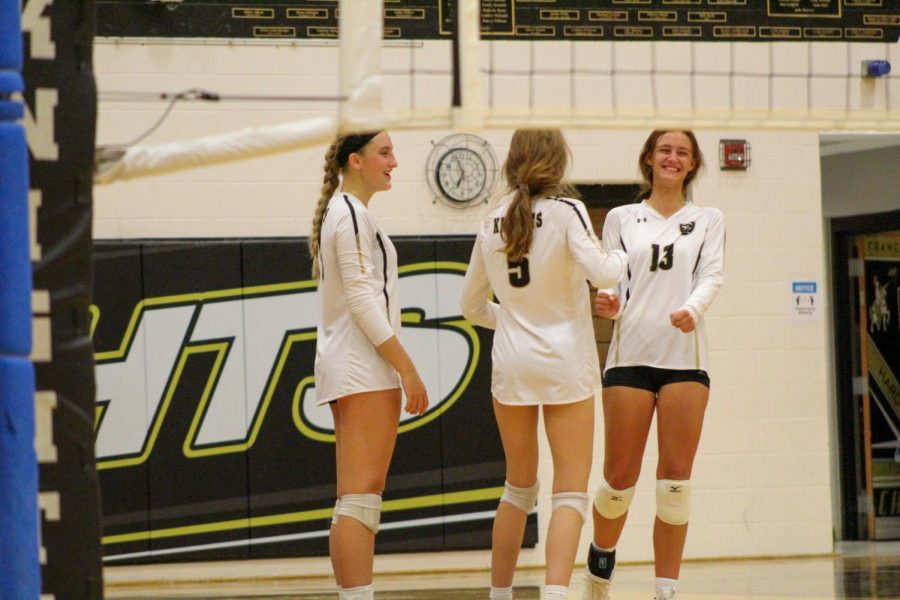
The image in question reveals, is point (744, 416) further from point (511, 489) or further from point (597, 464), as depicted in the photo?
point (511, 489)

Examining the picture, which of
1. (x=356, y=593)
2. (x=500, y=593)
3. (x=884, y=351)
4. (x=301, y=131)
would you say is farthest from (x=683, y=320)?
(x=884, y=351)

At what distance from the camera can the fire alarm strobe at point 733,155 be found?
7965 millimetres

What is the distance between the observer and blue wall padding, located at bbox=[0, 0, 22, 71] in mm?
2959

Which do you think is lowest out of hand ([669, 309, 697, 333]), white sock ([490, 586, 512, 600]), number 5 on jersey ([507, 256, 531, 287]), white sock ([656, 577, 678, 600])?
white sock ([656, 577, 678, 600])

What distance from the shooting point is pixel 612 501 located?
484cm

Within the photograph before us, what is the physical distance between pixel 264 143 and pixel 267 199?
429 centimetres

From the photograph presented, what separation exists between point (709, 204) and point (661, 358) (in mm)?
3437

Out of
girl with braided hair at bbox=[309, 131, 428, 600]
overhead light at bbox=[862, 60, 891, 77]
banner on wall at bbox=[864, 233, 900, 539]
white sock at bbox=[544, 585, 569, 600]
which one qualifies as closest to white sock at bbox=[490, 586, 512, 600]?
white sock at bbox=[544, 585, 569, 600]

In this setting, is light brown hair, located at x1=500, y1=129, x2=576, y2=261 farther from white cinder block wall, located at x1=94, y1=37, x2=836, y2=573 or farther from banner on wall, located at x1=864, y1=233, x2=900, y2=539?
banner on wall, located at x1=864, y1=233, x2=900, y2=539

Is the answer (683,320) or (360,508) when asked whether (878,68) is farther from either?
(360,508)

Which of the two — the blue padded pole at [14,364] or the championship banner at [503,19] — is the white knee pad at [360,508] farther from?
the championship banner at [503,19]

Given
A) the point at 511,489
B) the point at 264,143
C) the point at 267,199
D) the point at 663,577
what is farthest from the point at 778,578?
the point at 264,143

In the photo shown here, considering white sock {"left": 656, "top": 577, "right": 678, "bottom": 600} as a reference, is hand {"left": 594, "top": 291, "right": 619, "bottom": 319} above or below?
above

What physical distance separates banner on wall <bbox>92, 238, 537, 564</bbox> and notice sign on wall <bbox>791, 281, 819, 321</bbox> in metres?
2.03
